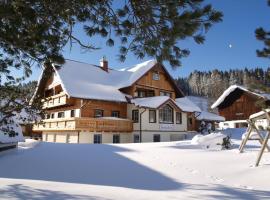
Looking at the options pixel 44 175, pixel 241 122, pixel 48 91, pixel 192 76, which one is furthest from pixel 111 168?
pixel 192 76

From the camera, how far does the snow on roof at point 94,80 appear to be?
30.0 metres

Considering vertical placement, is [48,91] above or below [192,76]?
below

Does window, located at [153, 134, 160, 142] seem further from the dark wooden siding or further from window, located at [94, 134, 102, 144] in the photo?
the dark wooden siding

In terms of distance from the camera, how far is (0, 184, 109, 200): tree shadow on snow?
6.55 m

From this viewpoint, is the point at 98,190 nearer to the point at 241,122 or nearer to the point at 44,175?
the point at 44,175

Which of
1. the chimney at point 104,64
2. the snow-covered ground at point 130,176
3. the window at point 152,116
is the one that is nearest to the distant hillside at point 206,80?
the chimney at point 104,64

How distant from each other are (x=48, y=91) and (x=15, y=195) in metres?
30.2

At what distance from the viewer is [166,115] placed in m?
33.2

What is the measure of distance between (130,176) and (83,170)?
4.81ft

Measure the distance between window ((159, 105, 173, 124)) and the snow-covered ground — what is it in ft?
60.7

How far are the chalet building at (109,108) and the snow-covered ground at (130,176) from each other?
618 inches

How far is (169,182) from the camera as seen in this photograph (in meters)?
8.95

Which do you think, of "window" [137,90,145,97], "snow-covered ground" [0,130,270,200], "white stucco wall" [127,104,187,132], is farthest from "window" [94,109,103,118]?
"snow-covered ground" [0,130,270,200]

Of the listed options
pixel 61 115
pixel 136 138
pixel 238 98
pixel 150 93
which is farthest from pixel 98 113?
pixel 238 98
